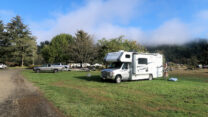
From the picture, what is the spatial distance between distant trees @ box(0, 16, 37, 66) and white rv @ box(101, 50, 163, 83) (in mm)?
41374

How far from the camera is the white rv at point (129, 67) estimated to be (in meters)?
13.4

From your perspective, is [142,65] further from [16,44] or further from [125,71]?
[16,44]

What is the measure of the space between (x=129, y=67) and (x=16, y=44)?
45299 millimetres

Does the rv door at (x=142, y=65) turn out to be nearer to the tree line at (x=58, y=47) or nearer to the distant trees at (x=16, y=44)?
the tree line at (x=58, y=47)

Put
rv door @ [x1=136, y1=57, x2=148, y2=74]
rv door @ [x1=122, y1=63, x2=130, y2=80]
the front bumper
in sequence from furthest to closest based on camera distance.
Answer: rv door @ [x1=136, y1=57, x2=148, y2=74] < rv door @ [x1=122, y1=63, x2=130, y2=80] < the front bumper

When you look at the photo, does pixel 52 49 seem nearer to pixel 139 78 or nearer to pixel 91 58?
pixel 91 58

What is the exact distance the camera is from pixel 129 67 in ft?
46.3

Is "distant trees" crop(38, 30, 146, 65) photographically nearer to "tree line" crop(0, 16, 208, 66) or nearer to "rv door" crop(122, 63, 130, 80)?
"tree line" crop(0, 16, 208, 66)

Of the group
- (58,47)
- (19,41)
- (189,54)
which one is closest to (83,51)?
(58,47)

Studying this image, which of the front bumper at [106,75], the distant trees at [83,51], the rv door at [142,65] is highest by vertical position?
the distant trees at [83,51]

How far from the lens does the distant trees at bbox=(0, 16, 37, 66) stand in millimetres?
47250

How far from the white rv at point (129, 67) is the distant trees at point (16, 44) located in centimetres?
4137

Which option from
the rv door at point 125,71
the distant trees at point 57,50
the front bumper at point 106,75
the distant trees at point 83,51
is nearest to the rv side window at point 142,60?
the rv door at point 125,71

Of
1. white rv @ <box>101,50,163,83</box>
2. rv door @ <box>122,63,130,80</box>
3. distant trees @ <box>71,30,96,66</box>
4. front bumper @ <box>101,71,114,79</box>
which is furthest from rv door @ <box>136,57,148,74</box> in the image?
distant trees @ <box>71,30,96,66</box>
